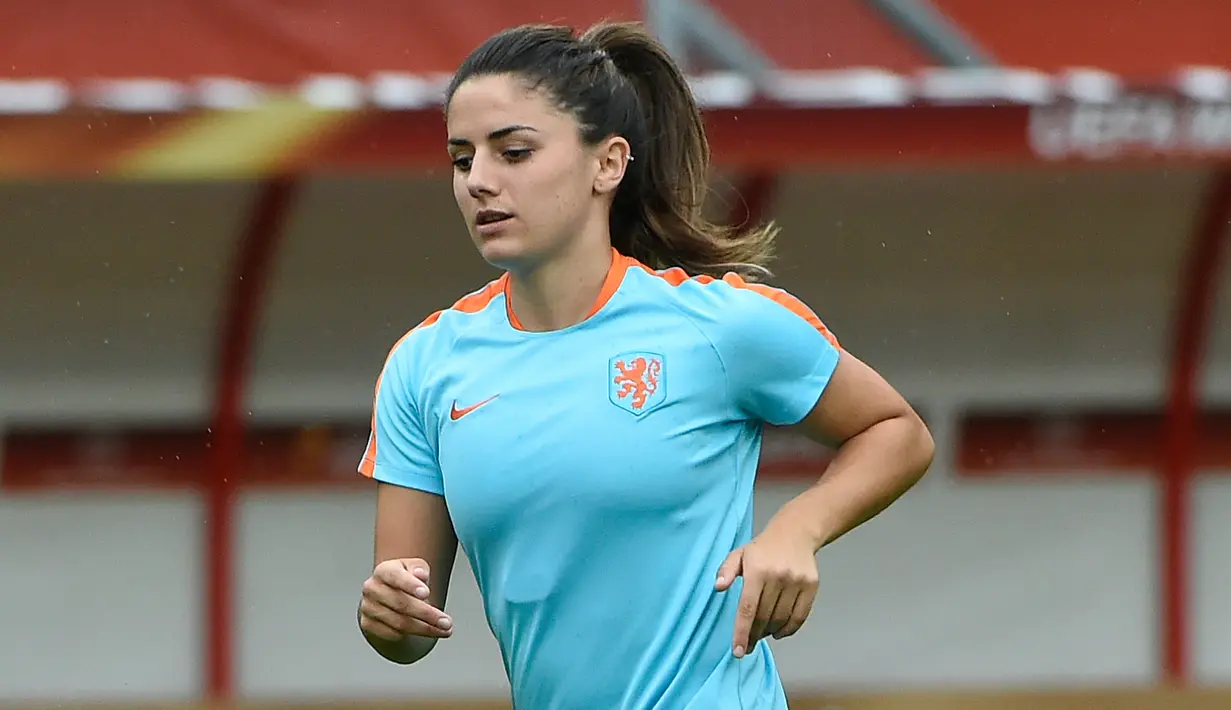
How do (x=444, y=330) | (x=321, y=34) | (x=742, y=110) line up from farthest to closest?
(x=321, y=34) < (x=742, y=110) < (x=444, y=330)

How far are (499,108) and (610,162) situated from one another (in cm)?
19

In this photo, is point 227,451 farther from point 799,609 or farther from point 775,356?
point 799,609

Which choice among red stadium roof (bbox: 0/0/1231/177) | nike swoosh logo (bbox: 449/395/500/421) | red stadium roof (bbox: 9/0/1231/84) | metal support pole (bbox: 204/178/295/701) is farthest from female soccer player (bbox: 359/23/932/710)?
metal support pole (bbox: 204/178/295/701)

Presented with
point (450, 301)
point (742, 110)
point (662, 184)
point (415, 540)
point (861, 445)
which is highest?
point (742, 110)

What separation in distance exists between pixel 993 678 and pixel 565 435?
18.3 ft

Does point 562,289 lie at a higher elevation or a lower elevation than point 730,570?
higher

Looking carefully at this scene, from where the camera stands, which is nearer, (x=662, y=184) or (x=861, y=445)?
(x=861, y=445)

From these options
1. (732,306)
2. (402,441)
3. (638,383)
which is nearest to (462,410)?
(402,441)

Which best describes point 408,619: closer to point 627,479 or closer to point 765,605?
point 627,479

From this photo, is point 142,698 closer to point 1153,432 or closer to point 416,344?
point 1153,432

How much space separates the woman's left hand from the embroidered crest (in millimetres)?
250

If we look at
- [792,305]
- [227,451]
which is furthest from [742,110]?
[792,305]

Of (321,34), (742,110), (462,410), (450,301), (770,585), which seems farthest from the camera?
(450,301)

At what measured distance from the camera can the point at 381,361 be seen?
796 centimetres
